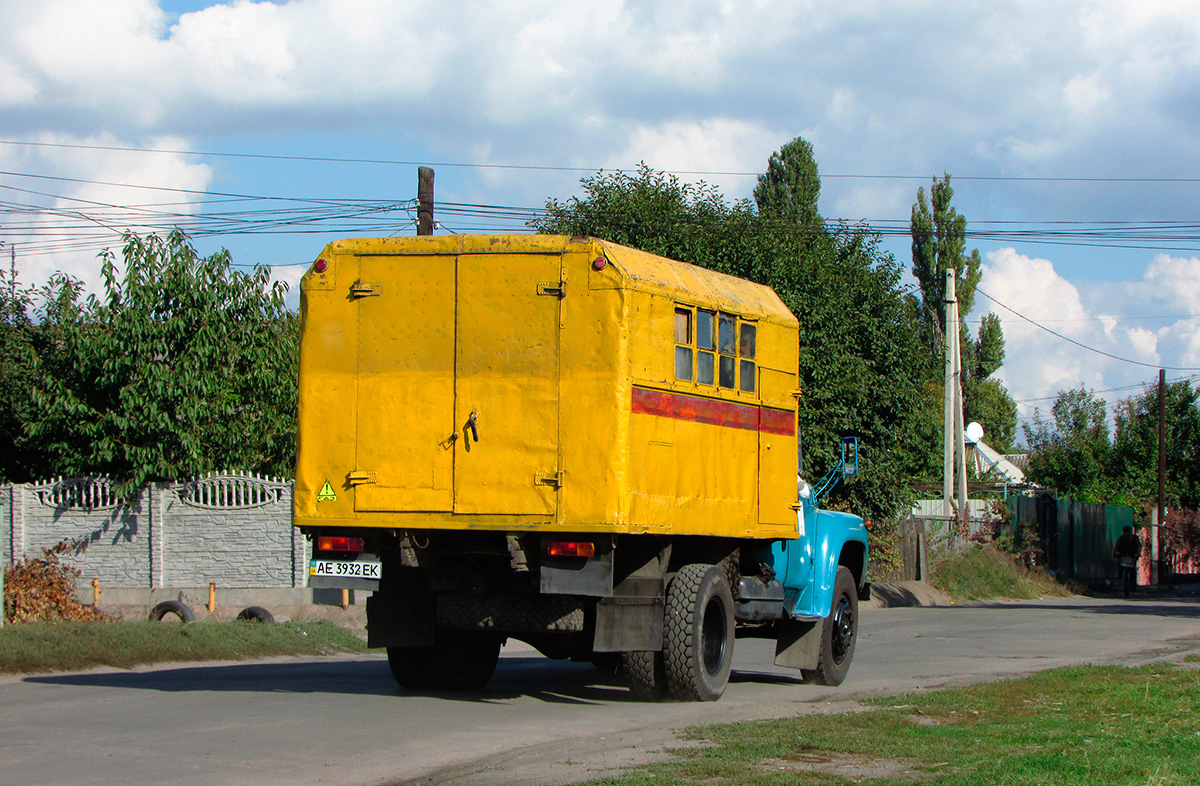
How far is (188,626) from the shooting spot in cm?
1429

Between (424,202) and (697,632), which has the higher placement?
(424,202)

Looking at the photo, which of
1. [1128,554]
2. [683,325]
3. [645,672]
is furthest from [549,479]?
[1128,554]

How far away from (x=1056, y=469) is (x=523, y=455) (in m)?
39.7

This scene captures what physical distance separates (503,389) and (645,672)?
7.82ft

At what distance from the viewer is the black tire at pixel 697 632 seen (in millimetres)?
9828

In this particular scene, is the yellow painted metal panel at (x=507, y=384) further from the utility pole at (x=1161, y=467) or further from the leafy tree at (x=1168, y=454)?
the leafy tree at (x=1168, y=454)

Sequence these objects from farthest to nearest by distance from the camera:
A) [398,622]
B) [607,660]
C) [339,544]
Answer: [607,660] → [398,622] → [339,544]

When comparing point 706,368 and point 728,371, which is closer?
point 706,368

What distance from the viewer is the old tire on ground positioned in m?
10.7

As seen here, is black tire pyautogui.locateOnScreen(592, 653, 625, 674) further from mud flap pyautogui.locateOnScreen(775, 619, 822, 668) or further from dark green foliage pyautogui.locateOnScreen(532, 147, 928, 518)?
dark green foliage pyautogui.locateOnScreen(532, 147, 928, 518)

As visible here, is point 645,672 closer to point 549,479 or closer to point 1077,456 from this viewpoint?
point 549,479

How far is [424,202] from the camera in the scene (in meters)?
20.9

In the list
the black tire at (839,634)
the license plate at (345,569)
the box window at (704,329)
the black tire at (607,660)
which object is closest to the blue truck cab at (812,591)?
the black tire at (839,634)

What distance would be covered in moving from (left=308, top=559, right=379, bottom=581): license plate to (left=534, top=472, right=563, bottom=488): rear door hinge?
145 centimetres
